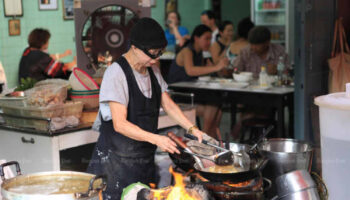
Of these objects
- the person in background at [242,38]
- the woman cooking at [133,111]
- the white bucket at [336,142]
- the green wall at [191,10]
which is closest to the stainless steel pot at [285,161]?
the white bucket at [336,142]

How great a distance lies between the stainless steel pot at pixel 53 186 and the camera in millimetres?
2004

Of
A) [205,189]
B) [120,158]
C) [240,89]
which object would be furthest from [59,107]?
[240,89]

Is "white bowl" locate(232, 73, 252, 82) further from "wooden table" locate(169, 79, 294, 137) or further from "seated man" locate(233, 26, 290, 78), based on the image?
"seated man" locate(233, 26, 290, 78)

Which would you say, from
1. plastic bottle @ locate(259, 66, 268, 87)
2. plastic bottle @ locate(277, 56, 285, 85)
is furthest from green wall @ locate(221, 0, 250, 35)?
plastic bottle @ locate(259, 66, 268, 87)

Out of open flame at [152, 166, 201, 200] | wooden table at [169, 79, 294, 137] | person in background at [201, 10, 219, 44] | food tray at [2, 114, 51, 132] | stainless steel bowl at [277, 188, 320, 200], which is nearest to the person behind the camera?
open flame at [152, 166, 201, 200]

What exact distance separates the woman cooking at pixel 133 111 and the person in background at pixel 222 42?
435cm

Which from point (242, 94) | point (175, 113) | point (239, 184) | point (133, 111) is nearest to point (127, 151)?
point (133, 111)

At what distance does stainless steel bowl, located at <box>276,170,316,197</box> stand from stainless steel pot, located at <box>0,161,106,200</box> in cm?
96

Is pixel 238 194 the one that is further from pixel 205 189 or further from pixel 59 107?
pixel 59 107

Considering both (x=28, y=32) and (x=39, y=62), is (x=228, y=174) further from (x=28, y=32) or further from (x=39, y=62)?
(x=28, y=32)

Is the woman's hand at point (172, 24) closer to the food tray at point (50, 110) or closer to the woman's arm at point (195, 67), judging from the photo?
the woman's arm at point (195, 67)

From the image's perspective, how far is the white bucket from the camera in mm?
2906

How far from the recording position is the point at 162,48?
3.16 m

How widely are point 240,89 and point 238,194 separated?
3.66 m
